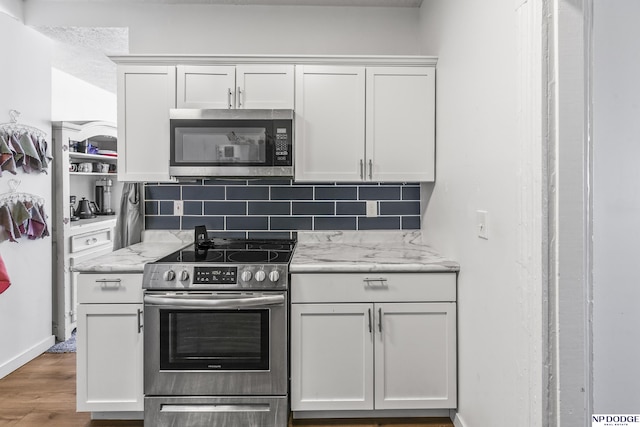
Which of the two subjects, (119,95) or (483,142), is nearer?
(483,142)

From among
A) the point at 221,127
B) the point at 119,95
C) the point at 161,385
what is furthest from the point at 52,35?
the point at 161,385

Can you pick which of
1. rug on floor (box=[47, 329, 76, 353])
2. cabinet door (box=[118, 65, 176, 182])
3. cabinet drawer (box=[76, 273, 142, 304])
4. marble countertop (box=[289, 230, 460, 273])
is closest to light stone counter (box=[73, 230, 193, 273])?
cabinet drawer (box=[76, 273, 142, 304])

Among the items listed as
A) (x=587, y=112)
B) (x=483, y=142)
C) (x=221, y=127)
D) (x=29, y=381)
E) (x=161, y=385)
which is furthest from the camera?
(x=29, y=381)

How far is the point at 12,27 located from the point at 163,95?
1244 mm

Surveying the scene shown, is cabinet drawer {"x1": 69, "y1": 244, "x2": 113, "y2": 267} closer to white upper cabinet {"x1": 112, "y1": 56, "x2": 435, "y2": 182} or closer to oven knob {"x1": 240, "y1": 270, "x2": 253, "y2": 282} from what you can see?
white upper cabinet {"x1": 112, "y1": 56, "x2": 435, "y2": 182}

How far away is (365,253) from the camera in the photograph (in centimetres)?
242

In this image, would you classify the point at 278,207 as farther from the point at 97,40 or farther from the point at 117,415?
the point at 97,40

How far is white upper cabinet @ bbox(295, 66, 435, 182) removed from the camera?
247 cm

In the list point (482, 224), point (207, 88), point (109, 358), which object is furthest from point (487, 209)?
point (109, 358)

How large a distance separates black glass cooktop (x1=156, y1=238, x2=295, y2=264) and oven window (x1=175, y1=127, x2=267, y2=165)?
52 cm

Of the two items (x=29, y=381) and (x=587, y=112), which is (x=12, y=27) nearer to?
(x=29, y=381)

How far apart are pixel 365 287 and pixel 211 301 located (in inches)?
30.4

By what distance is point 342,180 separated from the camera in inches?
98.6

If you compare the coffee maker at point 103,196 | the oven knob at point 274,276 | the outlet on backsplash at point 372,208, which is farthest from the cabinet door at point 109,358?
the coffee maker at point 103,196
